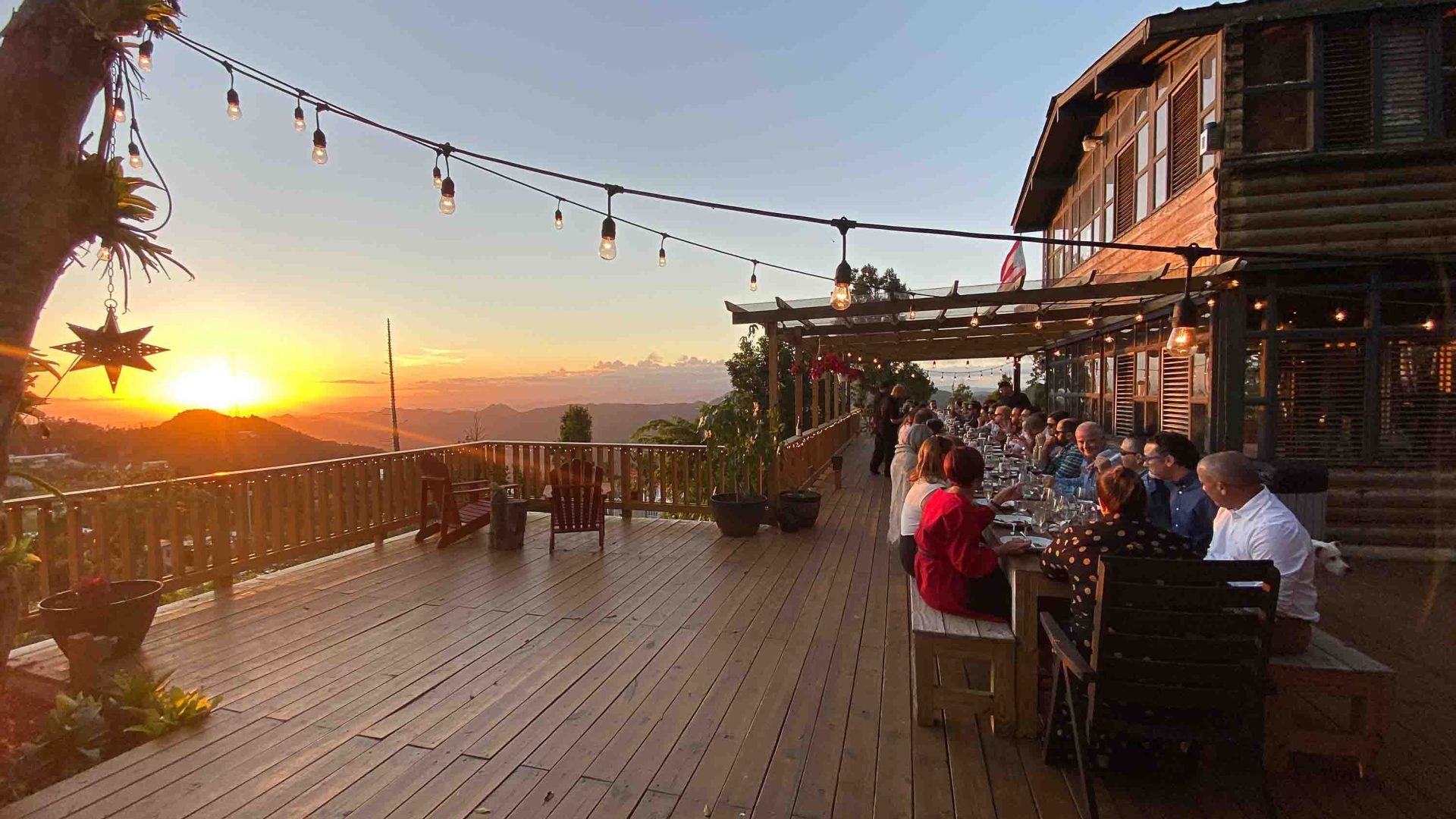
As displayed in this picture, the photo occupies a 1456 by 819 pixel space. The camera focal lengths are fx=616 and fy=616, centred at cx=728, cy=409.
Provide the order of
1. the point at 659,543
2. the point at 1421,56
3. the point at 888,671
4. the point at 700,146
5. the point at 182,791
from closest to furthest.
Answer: the point at 182,791 < the point at 888,671 < the point at 1421,56 < the point at 659,543 < the point at 700,146

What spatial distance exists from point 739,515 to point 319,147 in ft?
14.5

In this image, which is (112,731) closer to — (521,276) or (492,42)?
(492,42)

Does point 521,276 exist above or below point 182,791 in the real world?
above

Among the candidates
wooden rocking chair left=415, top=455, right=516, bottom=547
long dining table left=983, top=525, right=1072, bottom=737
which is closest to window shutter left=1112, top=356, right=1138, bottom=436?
long dining table left=983, top=525, right=1072, bottom=737

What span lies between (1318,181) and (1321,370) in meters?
1.69

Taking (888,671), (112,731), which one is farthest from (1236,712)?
(112,731)

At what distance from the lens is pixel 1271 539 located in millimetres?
2301

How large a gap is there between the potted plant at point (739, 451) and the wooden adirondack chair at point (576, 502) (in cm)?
120

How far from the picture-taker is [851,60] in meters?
7.91

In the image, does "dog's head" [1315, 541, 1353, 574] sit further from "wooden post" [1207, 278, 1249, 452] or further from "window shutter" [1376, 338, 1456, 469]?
"window shutter" [1376, 338, 1456, 469]

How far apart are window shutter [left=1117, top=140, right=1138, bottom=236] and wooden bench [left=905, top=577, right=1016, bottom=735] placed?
7.28 meters

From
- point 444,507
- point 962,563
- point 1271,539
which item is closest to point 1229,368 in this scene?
point 1271,539

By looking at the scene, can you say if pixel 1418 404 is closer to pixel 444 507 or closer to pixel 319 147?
pixel 319 147

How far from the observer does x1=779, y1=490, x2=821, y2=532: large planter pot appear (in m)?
6.34
